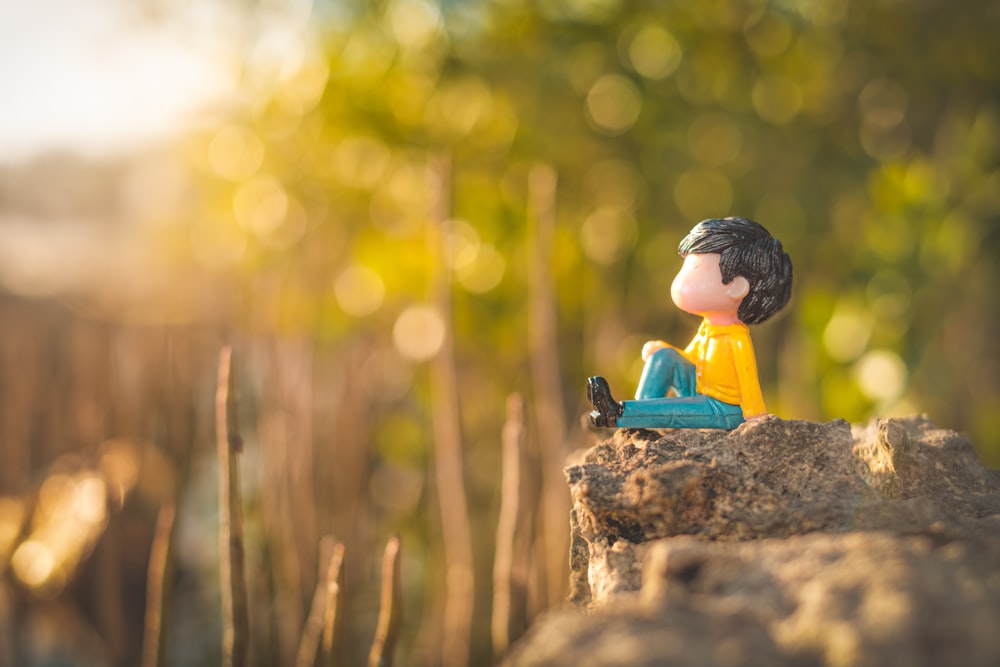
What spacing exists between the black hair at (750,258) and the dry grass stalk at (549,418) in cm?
90

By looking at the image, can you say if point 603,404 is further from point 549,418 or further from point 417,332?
point 417,332

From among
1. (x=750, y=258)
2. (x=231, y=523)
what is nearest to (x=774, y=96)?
(x=750, y=258)

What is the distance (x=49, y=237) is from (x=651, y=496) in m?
3.94

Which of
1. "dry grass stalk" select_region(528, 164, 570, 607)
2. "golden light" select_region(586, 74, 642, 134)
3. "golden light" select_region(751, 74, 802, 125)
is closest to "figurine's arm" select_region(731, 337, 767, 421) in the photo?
"dry grass stalk" select_region(528, 164, 570, 607)

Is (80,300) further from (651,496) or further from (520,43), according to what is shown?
(651,496)

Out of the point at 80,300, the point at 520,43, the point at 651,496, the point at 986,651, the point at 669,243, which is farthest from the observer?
the point at 80,300

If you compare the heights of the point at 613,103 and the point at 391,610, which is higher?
the point at 613,103

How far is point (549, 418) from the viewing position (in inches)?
71.9

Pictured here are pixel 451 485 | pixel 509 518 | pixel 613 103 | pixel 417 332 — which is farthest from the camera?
pixel 417 332

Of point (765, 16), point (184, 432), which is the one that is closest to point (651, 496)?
point (765, 16)

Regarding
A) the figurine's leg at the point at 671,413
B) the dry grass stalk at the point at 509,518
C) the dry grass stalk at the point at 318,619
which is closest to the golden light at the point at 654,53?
the dry grass stalk at the point at 509,518

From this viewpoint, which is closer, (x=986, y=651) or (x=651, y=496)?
(x=986, y=651)

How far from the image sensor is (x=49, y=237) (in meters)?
3.97

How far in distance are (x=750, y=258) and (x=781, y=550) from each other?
0.35 metres
